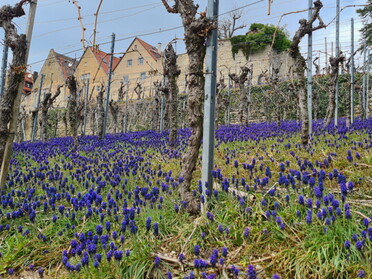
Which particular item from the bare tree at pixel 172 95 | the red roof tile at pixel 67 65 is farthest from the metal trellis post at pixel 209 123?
the red roof tile at pixel 67 65

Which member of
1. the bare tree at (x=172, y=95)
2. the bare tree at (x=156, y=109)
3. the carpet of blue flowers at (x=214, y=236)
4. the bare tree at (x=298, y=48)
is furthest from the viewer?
the bare tree at (x=156, y=109)

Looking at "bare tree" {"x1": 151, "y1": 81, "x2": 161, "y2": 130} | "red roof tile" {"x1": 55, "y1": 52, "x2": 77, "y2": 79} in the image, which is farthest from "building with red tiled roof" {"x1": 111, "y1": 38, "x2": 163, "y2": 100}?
"bare tree" {"x1": 151, "y1": 81, "x2": 161, "y2": 130}

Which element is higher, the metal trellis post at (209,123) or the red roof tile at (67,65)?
the red roof tile at (67,65)

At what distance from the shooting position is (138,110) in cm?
3097

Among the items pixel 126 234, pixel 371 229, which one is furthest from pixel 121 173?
pixel 371 229

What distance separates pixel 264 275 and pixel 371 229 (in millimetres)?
902

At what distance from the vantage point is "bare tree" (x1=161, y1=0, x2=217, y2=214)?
411 centimetres

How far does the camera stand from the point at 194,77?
438 cm

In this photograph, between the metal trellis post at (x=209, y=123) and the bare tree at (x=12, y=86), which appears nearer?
the metal trellis post at (x=209, y=123)

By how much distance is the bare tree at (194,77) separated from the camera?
4.11 metres

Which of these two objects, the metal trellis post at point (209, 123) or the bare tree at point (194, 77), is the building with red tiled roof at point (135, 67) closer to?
the bare tree at point (194, 77)

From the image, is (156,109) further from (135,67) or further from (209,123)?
(135,67)

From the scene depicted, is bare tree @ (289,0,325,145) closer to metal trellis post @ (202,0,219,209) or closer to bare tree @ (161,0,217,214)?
bare tree @ (161,0,217,214)

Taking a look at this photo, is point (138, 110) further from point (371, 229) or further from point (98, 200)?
point (371, 229)
